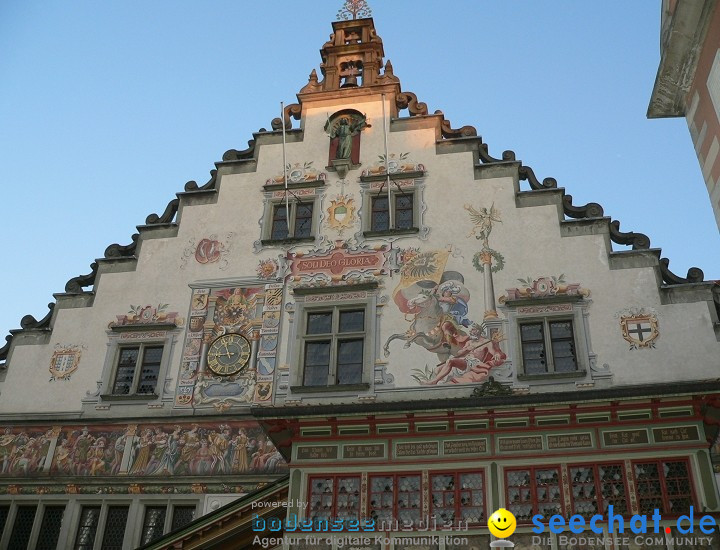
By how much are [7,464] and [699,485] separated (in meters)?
13.3

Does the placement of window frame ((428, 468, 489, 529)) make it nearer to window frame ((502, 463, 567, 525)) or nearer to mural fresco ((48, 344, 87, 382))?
window frame ((502, 463, 567, 525))

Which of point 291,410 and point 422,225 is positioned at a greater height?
point 422,225

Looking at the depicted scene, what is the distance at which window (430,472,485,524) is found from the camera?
508 inches

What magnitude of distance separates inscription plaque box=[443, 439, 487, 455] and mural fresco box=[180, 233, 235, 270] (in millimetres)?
7472

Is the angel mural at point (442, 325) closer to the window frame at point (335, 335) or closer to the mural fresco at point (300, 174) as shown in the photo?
the window frame at point (335, 335)

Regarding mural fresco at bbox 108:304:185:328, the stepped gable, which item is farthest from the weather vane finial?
mural fresco at bbox 108:304:185:328

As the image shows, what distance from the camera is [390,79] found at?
20.9 metres

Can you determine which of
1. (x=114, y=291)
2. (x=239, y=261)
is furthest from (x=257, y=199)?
(x=114, y=291)

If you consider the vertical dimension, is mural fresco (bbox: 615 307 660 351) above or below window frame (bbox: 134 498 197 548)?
above

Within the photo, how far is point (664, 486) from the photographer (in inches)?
495

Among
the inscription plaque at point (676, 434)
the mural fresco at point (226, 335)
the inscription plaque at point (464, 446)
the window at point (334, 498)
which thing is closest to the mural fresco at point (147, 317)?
the mural fresco at point (226, 335)

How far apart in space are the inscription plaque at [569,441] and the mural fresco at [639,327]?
10.6 ft

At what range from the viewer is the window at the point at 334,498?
13250mm

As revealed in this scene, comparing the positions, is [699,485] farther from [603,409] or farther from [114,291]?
[114,291]
